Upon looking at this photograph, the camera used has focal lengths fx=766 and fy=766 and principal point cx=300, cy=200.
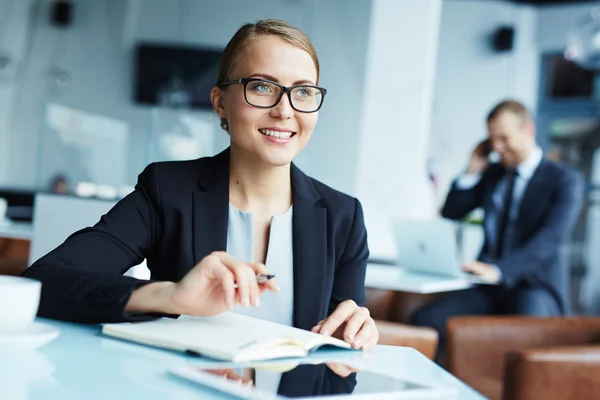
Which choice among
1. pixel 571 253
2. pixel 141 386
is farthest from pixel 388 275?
pixel 571 253

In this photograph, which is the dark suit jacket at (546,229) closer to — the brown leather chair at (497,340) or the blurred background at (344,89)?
the brown leather chair at (497,340)

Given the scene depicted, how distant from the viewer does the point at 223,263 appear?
1.04m

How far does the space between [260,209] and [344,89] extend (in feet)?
15.0

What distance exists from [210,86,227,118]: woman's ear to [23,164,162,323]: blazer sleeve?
0.24 metres

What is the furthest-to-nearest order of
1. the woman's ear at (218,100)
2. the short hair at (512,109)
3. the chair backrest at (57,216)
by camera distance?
the short hair at (512,109) → the chair backrest at (57,216) → the woman's ear at (218,100)

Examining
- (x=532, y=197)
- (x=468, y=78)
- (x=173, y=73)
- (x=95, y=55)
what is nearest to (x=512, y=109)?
(x=532, y=197)

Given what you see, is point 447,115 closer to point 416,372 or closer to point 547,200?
point 547,200

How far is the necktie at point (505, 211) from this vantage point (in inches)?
151

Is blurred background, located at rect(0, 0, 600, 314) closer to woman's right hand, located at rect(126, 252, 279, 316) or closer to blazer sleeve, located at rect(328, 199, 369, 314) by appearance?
blazer sleeve, located at rect(328, 199, 369, 314)

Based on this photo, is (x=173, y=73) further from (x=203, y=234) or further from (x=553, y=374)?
(x=203, y=234)

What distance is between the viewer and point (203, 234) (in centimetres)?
152

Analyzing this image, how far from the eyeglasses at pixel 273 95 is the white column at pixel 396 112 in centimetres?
343

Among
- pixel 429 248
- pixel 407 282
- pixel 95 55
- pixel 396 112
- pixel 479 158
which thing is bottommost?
pixel 407 282

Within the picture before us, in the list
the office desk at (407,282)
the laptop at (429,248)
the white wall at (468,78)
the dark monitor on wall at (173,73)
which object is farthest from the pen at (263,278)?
the white wall at (468,78)
